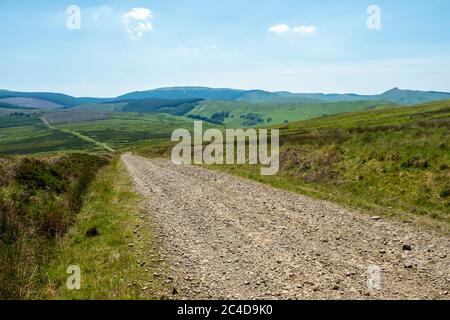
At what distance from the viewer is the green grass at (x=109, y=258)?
9320 mm

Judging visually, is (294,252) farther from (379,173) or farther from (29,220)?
(379,173)

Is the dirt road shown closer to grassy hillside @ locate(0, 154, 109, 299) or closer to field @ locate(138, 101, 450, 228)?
field @ locate(138, 101, 450, 228)

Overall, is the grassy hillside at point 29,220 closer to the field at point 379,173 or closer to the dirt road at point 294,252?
the dirt road at point 294,252

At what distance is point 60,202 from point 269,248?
37.8ft

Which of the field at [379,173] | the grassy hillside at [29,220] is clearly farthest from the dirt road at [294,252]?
the grassy hillside at [29,220]

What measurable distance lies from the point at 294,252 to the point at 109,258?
602cm

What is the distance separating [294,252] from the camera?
1218cm

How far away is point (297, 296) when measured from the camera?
9.03 metres

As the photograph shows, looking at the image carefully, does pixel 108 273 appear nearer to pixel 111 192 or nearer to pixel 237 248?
pixel 237 248

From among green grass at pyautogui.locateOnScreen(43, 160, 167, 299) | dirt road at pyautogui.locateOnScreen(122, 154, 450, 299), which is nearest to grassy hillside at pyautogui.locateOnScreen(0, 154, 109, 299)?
green grass at pyautogui.locateOnScreen(43, 160, 167, 299)

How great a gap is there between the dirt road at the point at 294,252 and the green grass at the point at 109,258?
758mm

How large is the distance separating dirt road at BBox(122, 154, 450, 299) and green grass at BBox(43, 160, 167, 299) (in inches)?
29.9
